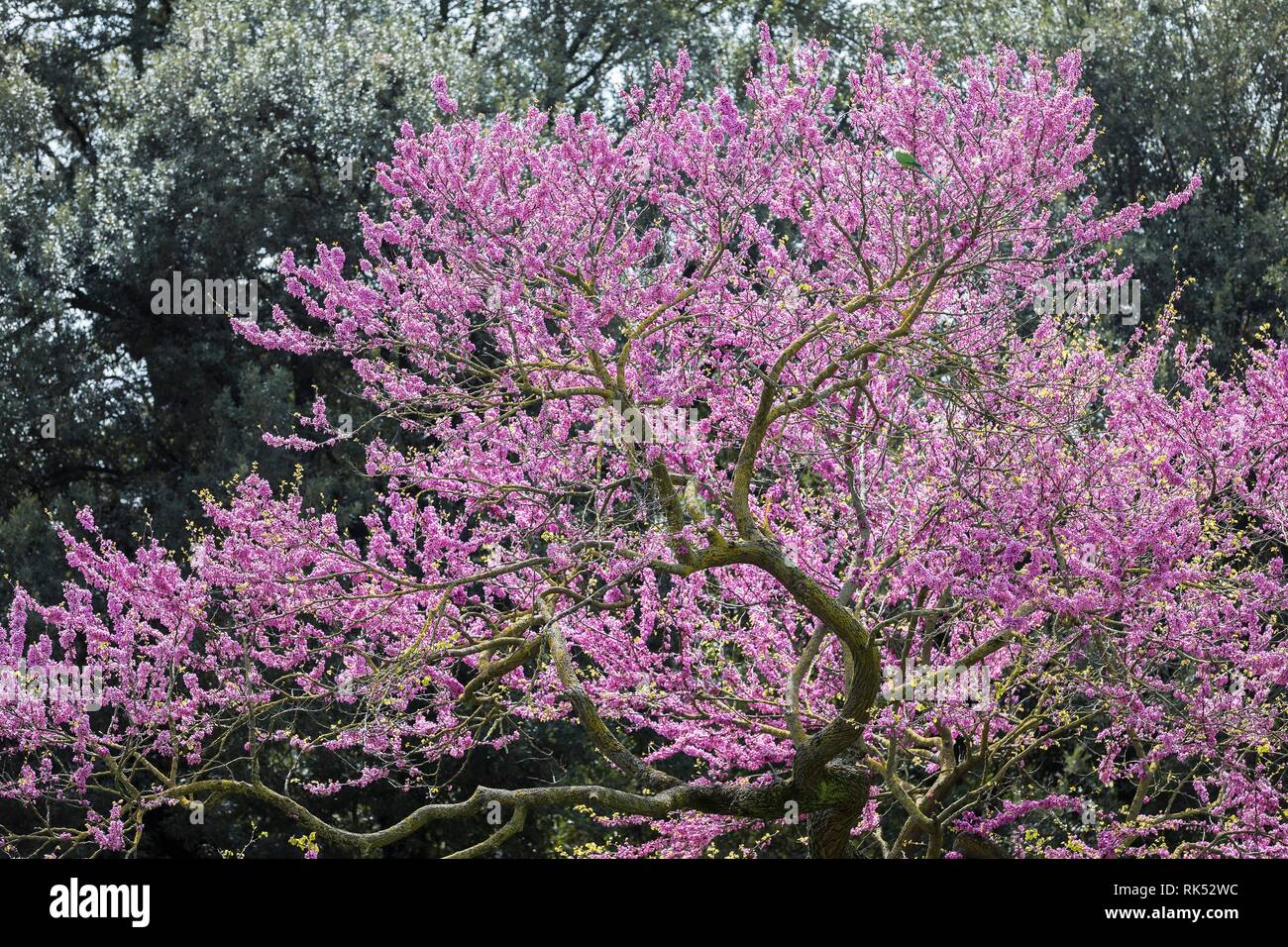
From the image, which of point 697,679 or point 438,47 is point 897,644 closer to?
point 697,679

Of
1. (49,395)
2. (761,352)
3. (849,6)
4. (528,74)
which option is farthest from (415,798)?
(849,6)

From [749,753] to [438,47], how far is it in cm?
934

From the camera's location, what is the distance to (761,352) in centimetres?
709

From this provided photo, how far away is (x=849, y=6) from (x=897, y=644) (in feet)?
40.8

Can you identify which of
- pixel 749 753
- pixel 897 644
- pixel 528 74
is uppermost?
pixel 528 74

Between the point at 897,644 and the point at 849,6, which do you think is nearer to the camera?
the point at 897,644

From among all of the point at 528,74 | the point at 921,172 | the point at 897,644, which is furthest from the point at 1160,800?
the point at 528,74

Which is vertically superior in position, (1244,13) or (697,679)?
(1244,13)

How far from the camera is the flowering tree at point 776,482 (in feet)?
20.7

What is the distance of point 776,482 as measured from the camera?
8258 mm

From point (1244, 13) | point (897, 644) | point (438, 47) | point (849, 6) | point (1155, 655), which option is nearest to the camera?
point (1155, 655)

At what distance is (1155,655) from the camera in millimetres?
6938

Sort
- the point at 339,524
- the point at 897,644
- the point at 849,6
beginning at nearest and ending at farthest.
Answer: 1. the point at 897,644
2. the point at 339,524
3. the point at 849,6

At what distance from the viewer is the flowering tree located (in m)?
6.30
